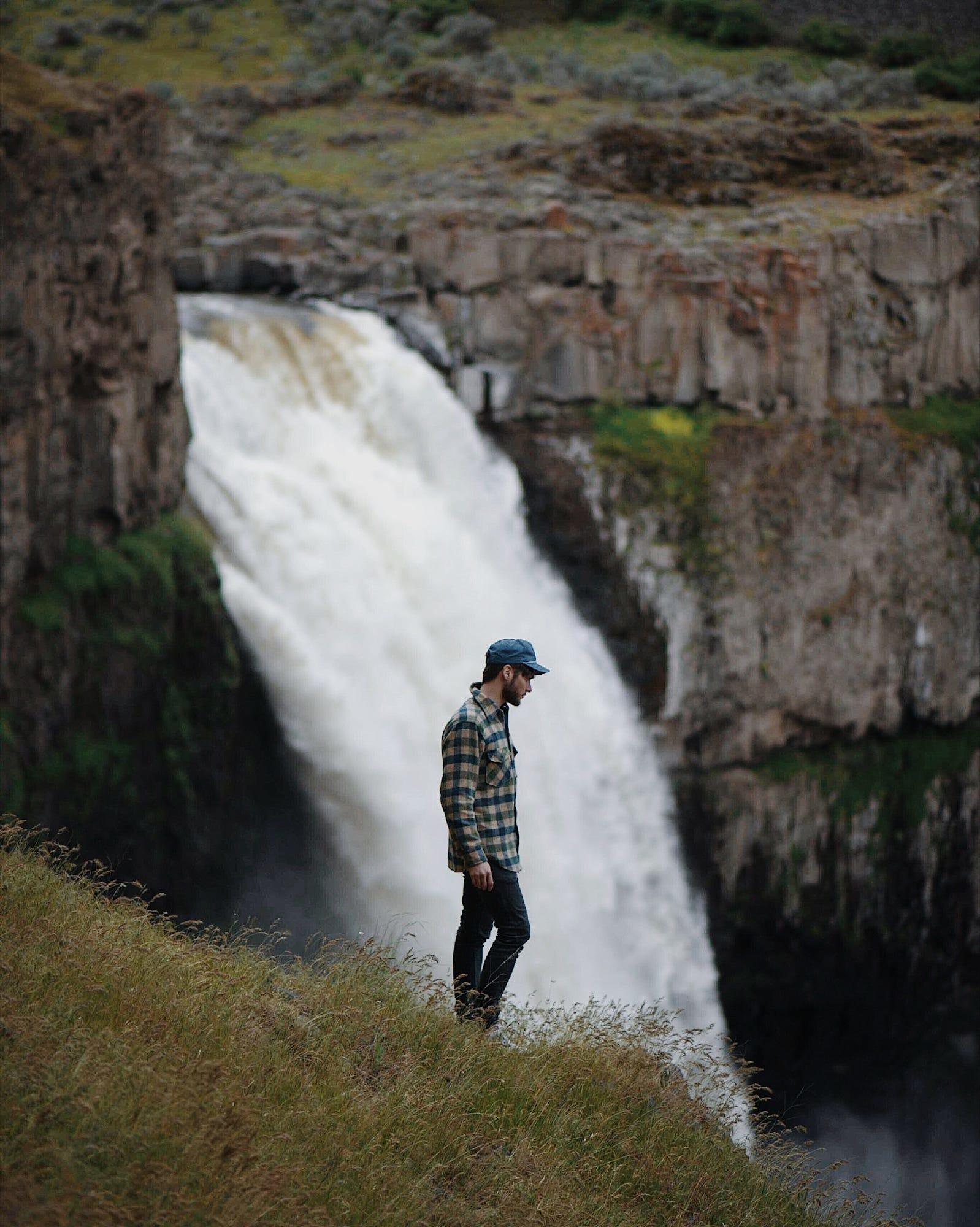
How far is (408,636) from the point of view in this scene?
1714 cm

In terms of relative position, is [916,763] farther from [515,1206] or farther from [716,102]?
[515,1206]

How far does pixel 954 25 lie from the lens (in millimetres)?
37844

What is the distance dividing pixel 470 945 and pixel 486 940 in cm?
19

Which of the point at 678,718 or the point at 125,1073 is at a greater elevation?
the point at 125,1073

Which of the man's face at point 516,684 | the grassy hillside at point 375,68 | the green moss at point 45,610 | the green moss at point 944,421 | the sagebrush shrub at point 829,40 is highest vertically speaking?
the sagebrush shrub at point 829,40

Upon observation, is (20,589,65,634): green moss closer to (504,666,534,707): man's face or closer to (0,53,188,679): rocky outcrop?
(0,53,188,679): rocky outcrop

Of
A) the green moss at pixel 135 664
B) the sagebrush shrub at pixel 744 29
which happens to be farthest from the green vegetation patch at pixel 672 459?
the sagebrush shrub at pixel 744 29

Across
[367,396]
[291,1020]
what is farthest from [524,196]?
[291,1020]

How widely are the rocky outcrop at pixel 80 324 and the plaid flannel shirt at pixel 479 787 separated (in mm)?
7893

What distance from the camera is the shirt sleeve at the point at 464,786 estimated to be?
6.62 m

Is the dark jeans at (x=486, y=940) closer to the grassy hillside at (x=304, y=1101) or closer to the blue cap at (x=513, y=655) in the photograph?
the grassy hillside at (x=304, y=1101)

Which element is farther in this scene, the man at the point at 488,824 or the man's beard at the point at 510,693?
the man's beard at the point at 510,693

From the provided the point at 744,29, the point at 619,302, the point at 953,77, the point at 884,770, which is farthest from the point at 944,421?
the point at 744,29

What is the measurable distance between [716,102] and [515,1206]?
30.2 m
